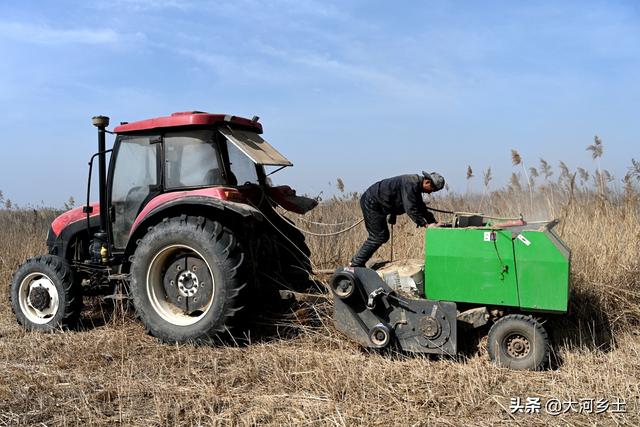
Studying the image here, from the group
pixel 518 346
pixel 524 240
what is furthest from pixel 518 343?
pixel 524 240

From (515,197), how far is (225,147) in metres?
4.39

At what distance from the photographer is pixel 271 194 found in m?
6.21

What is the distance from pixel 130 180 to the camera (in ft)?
19.6

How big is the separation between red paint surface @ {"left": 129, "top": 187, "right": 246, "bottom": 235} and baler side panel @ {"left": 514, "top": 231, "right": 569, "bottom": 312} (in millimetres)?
2513

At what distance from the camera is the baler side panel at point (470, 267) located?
4.48 metres

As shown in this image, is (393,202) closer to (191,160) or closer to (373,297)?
(373,297)

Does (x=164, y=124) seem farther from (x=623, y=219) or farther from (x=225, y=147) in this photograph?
(x=623, y=219)

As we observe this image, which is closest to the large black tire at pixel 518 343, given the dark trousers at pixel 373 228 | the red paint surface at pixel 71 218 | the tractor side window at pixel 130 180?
the dark trousers at pixel 373 228

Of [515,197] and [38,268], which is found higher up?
[515,197]

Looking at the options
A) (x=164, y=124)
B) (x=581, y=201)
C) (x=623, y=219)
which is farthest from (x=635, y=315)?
(x=164, y=124)

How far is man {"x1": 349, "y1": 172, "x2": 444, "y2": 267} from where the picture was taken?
537 centimetres

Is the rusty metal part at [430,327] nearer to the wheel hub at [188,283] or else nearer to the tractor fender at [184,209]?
the tractor fender at [184,209]

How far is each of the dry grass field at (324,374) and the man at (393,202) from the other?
0.86 meters

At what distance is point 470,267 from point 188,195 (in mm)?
2668
